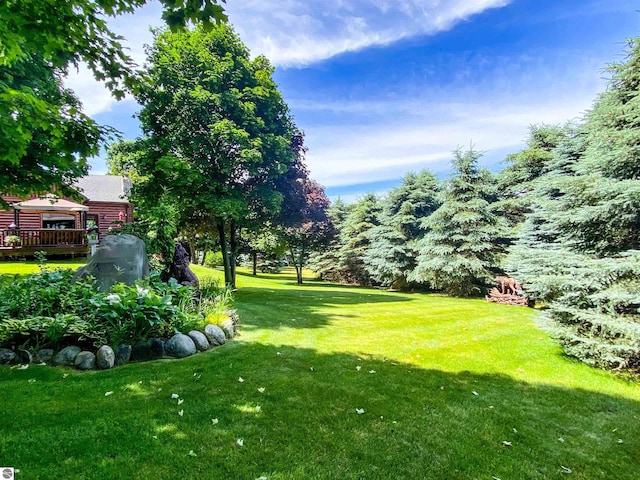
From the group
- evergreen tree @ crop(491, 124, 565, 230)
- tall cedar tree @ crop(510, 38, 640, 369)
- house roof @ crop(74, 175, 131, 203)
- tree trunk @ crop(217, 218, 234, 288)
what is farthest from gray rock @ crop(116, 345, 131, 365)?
house roof @ crop(74, 175, 131, 203)

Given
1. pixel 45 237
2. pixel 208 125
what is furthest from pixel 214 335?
pixel 45 237

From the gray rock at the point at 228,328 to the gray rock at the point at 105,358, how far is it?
5.92 ft

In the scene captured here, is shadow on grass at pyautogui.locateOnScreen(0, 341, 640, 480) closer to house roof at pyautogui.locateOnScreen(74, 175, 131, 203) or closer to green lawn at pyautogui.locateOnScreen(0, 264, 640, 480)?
green lawn at pyautogui.locateOnScreen(0, 264, 640, 480)

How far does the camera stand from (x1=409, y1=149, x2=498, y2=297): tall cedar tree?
13.1 meters

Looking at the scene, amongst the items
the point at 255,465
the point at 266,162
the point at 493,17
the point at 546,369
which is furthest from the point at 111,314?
the point at 493,17

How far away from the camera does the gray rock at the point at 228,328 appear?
5.57m

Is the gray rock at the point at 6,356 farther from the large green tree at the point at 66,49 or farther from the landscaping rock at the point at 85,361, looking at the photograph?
the large green tree at the point at 66,49

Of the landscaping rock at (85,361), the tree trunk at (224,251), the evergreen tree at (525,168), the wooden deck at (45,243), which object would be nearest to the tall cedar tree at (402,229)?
the evergreen tree at (525,168)

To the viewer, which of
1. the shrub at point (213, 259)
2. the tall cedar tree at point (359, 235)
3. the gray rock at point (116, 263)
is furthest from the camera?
the shrub at point (213, 259)

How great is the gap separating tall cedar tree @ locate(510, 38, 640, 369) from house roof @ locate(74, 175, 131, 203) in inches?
858

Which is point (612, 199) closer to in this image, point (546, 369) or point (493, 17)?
point (546, 369)

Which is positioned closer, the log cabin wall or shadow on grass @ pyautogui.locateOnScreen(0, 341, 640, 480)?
shadow on grass @ pyautogui.locateOnScreen(0, 341, 640, 480)

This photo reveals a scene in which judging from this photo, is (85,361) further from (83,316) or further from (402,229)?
(402,229)

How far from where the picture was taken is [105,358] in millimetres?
3955
